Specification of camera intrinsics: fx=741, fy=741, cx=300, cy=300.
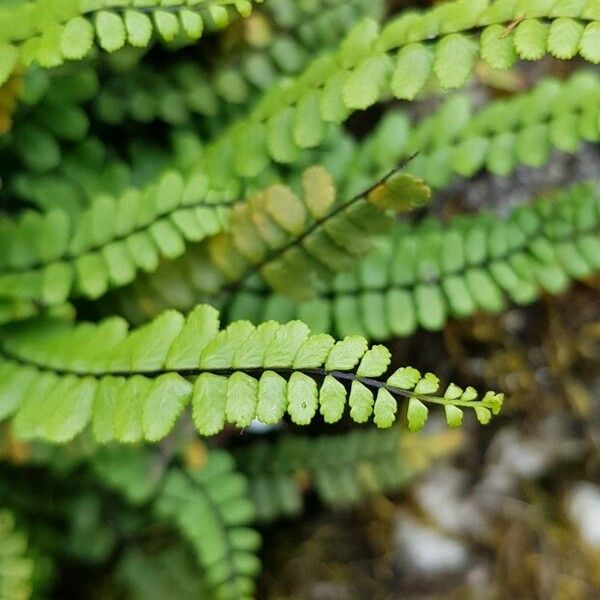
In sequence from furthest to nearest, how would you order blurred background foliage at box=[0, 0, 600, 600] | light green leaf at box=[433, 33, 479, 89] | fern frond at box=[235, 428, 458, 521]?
fern frond at box=[235, 428, 458, 521] < blurred background foliage at box=[0, 0, 600, 600] < light green leaf at box=[433, 33, 479, 89]

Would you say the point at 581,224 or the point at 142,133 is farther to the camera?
the point at 142,133

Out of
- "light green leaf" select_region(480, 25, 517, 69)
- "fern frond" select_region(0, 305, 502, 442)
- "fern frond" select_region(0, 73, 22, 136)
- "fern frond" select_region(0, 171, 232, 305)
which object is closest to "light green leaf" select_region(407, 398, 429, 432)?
"fern frond" select_region(0, 305, 502, 442)

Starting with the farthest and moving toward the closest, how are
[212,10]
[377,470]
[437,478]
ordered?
[437,478], [377,470], [212,10]

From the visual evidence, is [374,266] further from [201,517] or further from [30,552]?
[30,552]

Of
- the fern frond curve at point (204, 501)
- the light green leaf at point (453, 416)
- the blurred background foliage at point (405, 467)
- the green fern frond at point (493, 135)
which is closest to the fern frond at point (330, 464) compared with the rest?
the blurred background foliage at point (405, 467)

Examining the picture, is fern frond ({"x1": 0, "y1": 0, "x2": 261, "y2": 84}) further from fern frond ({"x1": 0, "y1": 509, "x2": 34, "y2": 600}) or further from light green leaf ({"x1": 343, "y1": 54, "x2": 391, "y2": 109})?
fern frond ({"x1": 0, "y1": 509, "x2": 34, "y2": 600})

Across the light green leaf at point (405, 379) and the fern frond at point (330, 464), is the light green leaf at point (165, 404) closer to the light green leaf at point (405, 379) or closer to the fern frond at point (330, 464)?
the light green leaf at point (405, 379)

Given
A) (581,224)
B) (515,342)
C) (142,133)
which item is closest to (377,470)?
(515,342)
